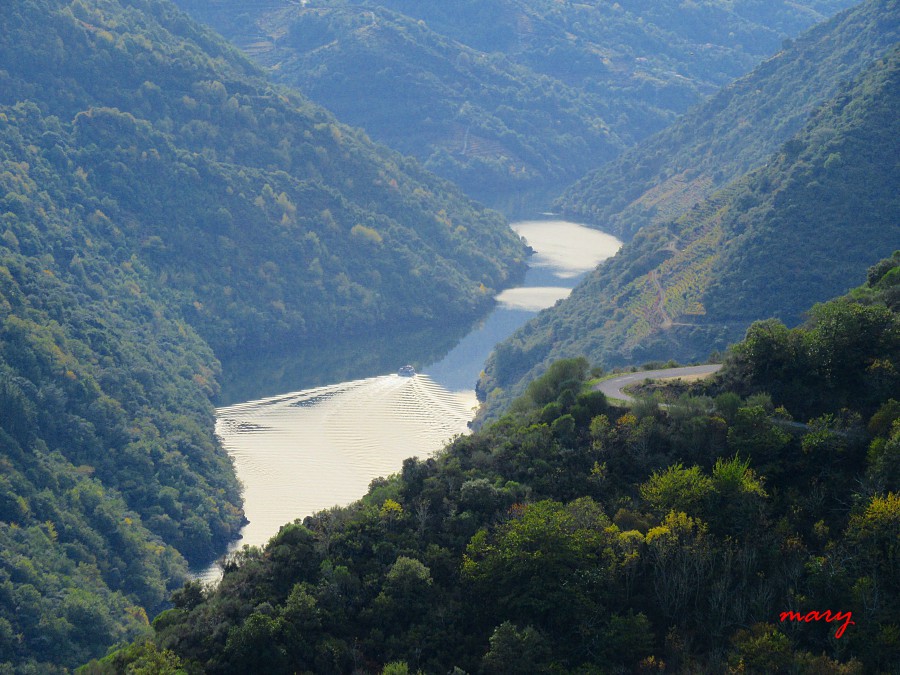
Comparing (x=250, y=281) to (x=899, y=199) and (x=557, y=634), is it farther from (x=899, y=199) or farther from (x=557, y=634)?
(x=557, y=634)

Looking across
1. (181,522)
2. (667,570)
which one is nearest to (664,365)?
(667,570)

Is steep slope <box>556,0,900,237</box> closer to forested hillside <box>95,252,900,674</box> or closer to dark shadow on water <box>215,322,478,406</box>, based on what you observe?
dark shadow on water <box>215,322,478,406</box>

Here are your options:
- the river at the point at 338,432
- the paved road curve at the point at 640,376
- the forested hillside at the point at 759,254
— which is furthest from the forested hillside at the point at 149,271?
the paved road curve at the point at 640,376

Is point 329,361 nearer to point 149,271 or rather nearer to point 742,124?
point 149,271

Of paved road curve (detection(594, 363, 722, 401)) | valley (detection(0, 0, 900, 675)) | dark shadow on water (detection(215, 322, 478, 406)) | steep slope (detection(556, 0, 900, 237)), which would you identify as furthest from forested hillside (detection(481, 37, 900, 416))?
paved road curve (detection(594, 363, 722, 401))
